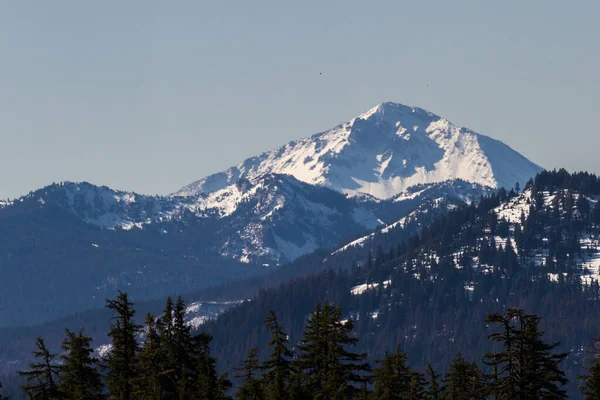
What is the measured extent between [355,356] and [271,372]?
5697 mm

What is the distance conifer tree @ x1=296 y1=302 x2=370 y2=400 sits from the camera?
75.7 m

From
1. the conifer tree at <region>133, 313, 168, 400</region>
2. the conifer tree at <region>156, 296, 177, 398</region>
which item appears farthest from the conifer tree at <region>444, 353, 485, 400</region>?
the conifer tree at <region>133, 313, 168, 400</region>

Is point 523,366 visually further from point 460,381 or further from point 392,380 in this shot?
point 460,381

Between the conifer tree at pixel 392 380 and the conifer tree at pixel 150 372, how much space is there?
45.6 ft

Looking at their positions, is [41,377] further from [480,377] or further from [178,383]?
[480,377]

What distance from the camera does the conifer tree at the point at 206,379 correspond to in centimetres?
7694

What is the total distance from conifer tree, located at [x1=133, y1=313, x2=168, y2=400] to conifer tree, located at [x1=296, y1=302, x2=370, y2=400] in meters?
8.85

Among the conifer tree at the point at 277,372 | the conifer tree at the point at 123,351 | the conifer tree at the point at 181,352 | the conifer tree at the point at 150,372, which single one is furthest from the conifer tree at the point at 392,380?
the conifer tree at the point at 123,351

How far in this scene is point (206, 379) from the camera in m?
77.3

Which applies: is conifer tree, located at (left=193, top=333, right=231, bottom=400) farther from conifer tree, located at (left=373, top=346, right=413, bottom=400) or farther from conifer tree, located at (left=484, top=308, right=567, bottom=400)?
conifer tree, located at (left=484, top=308, right=567, bottom=400)

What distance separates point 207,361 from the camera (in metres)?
81.0

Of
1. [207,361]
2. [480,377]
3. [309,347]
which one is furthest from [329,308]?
[480,377]

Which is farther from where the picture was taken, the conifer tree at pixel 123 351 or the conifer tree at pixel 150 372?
the conifer tree at pixel 123 351

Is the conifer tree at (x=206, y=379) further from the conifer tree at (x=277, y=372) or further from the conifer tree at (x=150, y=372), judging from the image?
the conifer tree at (x=277, y=372)
